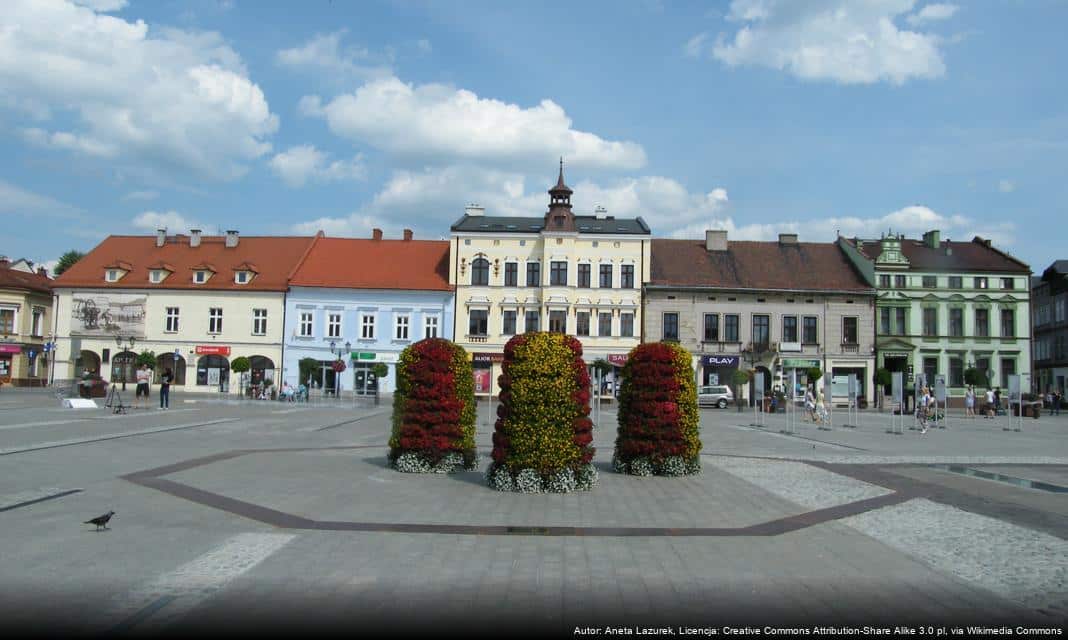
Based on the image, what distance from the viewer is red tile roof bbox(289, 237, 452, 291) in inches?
2071

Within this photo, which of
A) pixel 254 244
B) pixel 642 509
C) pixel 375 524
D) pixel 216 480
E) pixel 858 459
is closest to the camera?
pixel 375 524

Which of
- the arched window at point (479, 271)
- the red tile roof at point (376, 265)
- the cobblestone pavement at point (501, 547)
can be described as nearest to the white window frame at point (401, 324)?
the red tile roof at point (376, 265)

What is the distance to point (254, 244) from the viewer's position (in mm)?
56562

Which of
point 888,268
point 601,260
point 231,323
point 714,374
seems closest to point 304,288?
point 231,323

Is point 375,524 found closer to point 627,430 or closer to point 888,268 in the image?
point 627,430

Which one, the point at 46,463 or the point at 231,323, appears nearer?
the point at 46,463

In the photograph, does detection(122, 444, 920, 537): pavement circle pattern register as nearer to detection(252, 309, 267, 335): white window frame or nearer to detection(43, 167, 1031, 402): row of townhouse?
detection(43, 167, 1031, 402): row of townhouse

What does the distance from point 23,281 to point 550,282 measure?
127 feet

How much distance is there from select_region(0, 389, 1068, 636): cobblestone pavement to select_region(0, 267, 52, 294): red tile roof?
4545 cm

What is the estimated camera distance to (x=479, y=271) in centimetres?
5234

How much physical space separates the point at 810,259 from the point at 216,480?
4891 cm

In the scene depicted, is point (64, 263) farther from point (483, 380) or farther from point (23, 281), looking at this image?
point (483, 380)

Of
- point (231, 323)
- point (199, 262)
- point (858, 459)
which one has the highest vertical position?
point (199, 262)

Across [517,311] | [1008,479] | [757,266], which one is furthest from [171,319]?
[1008,479]
